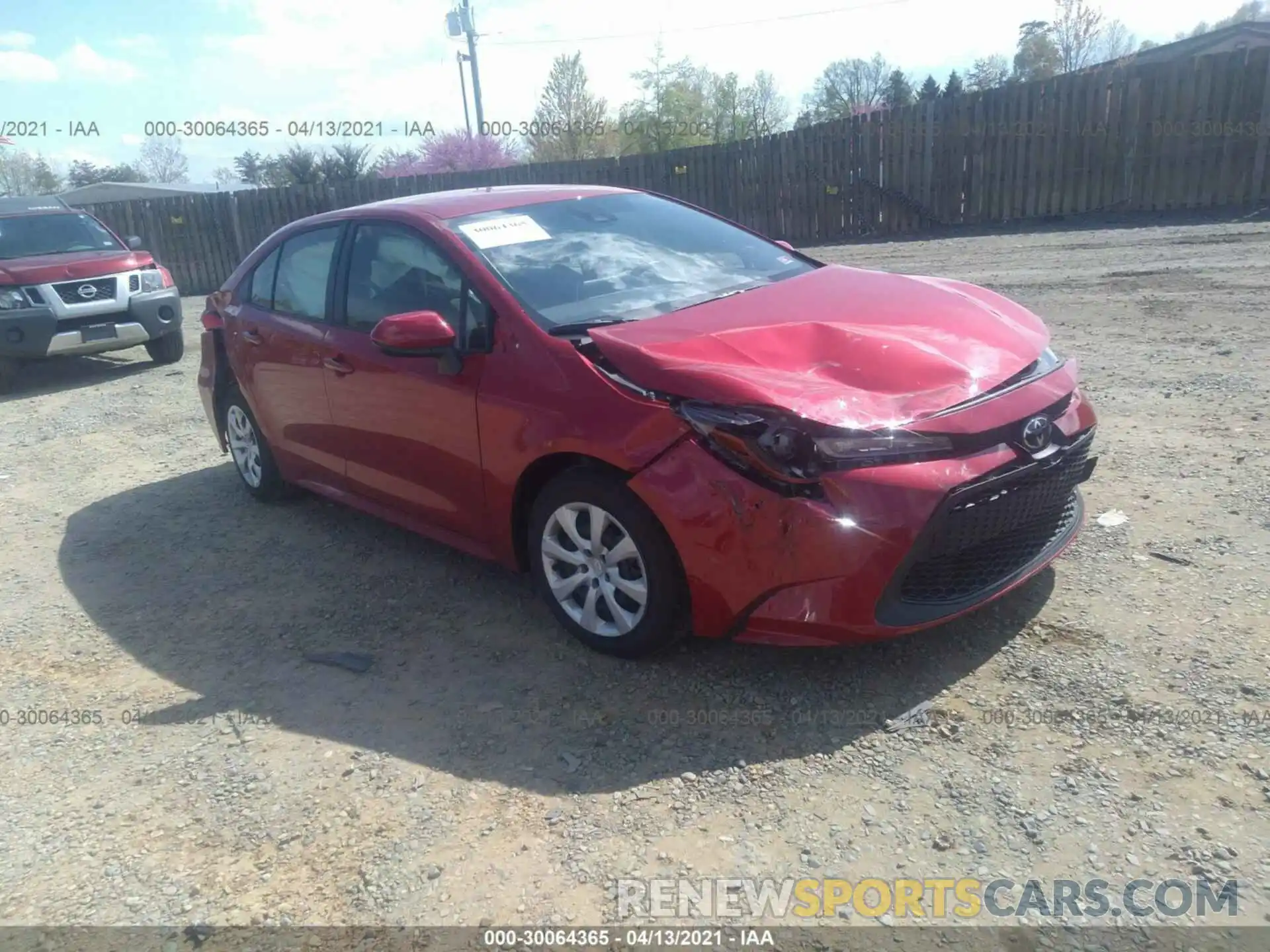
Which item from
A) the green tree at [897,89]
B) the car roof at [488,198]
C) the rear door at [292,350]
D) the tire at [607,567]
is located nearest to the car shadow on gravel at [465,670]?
the tire at [607,567]

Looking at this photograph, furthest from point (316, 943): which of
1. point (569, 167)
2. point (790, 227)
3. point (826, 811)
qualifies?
point (569, 167)

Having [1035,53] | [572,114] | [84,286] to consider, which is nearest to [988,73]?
[1035,53]

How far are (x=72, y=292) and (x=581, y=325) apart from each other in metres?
8.48

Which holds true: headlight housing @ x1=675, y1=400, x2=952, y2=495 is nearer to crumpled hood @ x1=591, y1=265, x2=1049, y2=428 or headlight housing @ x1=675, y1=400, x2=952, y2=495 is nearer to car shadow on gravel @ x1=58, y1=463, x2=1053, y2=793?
crumpled hood @ x1=591, y1=265, x2=1049, y2=428

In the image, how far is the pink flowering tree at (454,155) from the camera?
3703cm

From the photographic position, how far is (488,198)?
465cm

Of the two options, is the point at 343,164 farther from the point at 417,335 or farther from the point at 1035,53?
the point at 1035,53

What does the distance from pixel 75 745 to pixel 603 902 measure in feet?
7.38

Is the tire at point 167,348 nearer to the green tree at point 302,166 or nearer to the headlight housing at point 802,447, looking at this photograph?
the headlight housing at point 802,447

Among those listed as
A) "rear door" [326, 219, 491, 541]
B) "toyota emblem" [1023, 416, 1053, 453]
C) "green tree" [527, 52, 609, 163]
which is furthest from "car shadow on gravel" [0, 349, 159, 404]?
"green tree" [527, 52, 609, 163]

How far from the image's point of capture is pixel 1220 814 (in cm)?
260

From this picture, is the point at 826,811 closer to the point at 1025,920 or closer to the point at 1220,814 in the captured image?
the point at 1025,920

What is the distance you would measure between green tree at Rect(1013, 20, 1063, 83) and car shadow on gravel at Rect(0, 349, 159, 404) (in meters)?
45.9

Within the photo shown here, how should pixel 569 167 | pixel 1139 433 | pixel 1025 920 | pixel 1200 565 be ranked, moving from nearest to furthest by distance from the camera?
pixel 1025 920 → pixel 1200 565 → pixel 1139 433 → pixel 569 167
